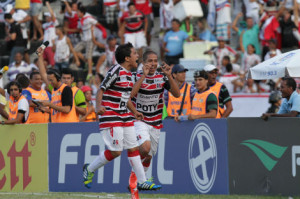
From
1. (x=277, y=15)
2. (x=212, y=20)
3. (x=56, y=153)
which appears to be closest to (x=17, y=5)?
(x=212, y=20)

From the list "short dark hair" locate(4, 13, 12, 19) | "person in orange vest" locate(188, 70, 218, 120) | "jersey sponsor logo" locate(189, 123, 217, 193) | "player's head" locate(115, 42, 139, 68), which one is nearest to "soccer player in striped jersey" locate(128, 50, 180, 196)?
"player's head" locate(115, 42, 139, 68)

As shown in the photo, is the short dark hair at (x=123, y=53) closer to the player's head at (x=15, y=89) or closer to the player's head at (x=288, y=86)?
the player's head at (x=288, y=86)

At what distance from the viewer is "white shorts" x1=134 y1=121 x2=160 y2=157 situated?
11455 millimetres

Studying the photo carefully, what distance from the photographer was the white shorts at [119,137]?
10617 millimetres

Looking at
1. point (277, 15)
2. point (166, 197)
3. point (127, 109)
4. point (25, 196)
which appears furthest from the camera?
point (277, 15)

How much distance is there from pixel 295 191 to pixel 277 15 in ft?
33.1

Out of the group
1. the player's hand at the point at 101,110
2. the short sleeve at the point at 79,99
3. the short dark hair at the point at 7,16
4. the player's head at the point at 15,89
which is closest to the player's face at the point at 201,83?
the short sleeve at the point at 79,99

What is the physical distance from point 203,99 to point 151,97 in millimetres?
1727

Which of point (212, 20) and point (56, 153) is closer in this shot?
point (56, 153)

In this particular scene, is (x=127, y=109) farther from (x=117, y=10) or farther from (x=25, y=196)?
(x=117, y=10)

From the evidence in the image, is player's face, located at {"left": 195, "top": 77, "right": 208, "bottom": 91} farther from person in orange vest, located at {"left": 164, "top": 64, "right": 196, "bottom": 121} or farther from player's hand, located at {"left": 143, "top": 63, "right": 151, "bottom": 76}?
player's hand, located at {"left": 143, "top": 63, "right": 151, "bottom": 76}

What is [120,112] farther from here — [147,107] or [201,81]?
[201,81]

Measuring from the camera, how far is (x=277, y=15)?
808 inches

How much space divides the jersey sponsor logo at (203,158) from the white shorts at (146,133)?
89cm
